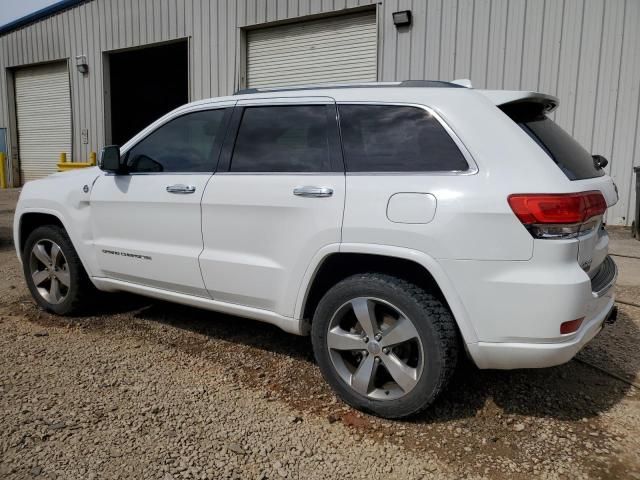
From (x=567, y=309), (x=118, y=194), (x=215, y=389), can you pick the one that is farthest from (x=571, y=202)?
(x=118, y=194)

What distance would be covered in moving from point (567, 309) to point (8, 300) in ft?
15.8

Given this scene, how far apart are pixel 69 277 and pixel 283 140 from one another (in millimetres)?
2256

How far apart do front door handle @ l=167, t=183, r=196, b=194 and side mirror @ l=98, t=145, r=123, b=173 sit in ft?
1.75

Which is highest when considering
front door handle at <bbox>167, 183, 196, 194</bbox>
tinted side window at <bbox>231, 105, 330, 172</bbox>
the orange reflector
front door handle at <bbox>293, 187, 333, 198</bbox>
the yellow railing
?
tinted side window at <bbox>231, 105, 330, 172</bbox>

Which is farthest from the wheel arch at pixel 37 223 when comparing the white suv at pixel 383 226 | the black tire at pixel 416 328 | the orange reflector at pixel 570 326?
the orange reflector at pixel 570 326

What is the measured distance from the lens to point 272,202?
318 centimetres

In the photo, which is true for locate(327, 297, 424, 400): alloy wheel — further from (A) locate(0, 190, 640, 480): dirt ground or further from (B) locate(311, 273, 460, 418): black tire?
(A) locate(0, 190, 640, 480): dirt ground

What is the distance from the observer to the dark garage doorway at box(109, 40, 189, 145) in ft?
50.5

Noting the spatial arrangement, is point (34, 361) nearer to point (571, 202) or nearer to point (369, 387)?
point (369, 387)

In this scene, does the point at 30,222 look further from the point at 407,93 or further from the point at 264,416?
the point at 407,93

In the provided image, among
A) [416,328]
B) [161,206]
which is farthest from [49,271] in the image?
[416,328]

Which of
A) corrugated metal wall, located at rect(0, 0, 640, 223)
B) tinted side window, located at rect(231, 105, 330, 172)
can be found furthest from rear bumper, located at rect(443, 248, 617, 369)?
corrugated metal wall, located at rect(0, 0, 640, 223)

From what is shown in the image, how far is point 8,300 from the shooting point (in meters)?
5.11

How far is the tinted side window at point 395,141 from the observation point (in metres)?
2.78
